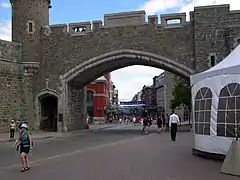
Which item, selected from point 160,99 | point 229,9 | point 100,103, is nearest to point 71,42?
point 229,9

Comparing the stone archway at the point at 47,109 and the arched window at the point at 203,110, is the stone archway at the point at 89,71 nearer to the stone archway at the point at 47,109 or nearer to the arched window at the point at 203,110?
the stone archway at the point at 47,109

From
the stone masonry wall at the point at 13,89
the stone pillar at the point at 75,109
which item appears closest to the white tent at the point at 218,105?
the stone masonry wall at the point at 13,89

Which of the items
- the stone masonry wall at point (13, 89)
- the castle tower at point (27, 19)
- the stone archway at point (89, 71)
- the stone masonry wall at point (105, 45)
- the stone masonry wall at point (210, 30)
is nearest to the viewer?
the stone masonry wall at point (210, 30)

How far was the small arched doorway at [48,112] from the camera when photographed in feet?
116

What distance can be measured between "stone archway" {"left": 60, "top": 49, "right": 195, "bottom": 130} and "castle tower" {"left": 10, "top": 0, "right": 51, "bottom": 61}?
3.40 m

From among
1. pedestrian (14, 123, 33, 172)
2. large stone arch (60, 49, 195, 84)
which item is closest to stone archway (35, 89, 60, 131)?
large stone arch (60, 49, 195, 84)

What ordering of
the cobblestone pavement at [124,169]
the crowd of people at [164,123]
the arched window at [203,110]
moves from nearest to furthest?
the cobblestone pavement at [124,169]
the arched window at [203,110]
the crowd of people at [164,123]

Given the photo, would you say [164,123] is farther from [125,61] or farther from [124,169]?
[124,169]

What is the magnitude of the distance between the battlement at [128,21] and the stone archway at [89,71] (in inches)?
91.3

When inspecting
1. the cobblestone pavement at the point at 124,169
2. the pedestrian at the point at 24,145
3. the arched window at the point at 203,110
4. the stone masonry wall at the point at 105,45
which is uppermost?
the stone masonry wall at the point at 105,45

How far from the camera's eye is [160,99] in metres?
104

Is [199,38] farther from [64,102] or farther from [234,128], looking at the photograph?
[234,128]

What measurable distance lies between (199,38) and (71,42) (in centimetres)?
1013

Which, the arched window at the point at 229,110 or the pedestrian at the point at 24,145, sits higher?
the arched window at the point at 229,110
